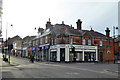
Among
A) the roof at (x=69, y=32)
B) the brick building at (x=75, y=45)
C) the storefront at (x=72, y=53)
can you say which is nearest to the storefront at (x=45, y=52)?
the brick building at (x=75, y=45)

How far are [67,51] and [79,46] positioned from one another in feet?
12.9

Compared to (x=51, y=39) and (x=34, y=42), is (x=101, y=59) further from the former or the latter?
(x=34, y=42)

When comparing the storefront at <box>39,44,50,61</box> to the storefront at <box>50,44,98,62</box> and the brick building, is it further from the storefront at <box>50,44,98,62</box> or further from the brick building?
the storefront at <box>50,44,98,62</box>

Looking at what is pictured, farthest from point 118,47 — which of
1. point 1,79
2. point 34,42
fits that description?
point 1,79

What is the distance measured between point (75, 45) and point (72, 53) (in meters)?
2.31

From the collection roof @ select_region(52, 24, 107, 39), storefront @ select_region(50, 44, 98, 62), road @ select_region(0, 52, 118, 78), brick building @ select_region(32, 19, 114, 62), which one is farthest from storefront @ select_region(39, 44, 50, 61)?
road @ select_region(0, 52, 118, 78)

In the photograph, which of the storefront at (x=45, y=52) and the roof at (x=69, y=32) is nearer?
the roof at (x=69, y=32)

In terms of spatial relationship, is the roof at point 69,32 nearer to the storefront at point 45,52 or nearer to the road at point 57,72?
the storefront at point 45,52

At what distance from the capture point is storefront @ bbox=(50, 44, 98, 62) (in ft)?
134

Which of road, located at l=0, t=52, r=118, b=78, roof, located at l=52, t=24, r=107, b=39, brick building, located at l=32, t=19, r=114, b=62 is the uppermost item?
roof, located at l=52, t=24, r=107, b=39

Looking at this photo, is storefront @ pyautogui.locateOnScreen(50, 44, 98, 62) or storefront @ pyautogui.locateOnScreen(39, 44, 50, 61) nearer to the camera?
storefront @ pyautogui.locateOnScreen(50, 44, 98, 62)

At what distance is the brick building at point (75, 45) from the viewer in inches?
1620

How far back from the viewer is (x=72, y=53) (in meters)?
41.2

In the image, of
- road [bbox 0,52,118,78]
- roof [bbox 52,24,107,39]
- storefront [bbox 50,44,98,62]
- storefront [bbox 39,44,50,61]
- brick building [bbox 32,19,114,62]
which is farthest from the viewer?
storefront [bbox 39,44,50,61]
